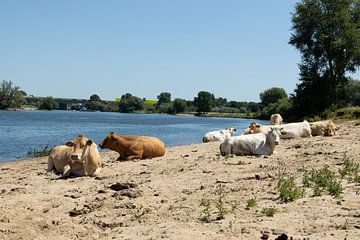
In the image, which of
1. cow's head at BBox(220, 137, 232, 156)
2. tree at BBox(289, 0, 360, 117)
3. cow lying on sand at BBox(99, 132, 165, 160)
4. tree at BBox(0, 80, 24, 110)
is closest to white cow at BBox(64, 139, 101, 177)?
cow lying on sand at BBox(99, 132, 165, 160)

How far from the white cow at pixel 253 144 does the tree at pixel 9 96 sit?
14190 cm

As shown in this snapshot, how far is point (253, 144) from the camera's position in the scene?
15375mm

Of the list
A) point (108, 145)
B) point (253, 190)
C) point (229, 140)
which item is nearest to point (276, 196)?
point (253, 190)

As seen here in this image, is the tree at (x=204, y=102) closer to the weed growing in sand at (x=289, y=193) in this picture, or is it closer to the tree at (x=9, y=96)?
the tree at (x=9, y=96)

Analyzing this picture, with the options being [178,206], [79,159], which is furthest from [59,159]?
[178,206]

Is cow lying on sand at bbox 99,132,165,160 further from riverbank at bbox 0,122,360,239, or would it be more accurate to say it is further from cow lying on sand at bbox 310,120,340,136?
cow lying on sand at bbox 310,120,340,136

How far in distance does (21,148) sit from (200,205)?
72.5 feet

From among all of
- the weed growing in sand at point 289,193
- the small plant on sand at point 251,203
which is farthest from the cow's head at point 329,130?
the small plant on sand at point 251,203

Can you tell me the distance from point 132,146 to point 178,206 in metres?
8.82

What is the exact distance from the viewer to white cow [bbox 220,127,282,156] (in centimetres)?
1533

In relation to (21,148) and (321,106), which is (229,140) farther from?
(321,106)

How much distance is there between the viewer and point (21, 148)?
91.9ft

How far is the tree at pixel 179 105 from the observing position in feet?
622

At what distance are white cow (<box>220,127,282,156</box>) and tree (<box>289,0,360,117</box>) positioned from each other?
2870 centimetres
